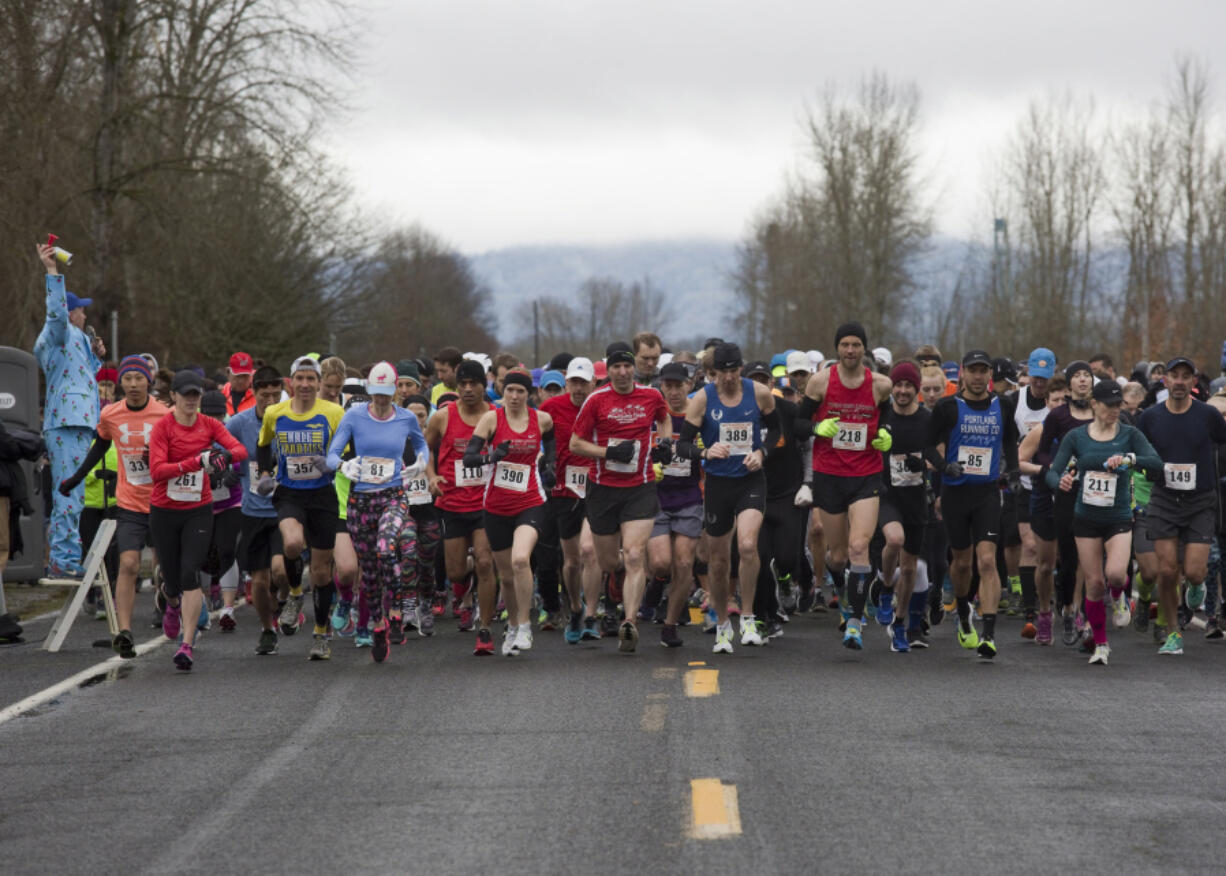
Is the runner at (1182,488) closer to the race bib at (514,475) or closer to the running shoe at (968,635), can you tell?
the running shoe at (968,635)

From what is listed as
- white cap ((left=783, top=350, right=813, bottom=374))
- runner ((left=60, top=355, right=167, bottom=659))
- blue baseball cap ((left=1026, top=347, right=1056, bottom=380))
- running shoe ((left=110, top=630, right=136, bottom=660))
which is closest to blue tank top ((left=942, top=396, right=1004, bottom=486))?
blue baseball cap ((left=1026, top=347, right=1056, bottom=380))

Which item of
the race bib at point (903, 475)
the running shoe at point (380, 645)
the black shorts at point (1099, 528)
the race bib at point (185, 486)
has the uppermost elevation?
the race bib at point (903, 475)

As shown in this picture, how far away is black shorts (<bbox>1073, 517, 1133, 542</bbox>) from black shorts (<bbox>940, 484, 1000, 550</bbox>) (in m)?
0.58

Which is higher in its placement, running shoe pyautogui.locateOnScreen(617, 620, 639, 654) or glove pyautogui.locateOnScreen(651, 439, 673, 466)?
glove pyautogui.locateOnScreen(651, 439, 673, 466)

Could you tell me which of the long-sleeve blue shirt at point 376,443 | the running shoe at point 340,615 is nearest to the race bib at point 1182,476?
the long-sleeve blue shirt at point 376,443

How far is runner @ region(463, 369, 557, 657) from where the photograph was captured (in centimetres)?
1286

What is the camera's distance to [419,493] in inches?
571

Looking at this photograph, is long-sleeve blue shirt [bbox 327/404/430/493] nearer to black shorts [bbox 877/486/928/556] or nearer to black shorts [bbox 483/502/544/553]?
black shorts [bbox 483/502/544/553]

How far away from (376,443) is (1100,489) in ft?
17.0

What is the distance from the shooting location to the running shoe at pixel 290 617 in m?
14.5

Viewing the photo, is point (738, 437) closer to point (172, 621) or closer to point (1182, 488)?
point (1182, 488)

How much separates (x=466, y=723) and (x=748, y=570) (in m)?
3.87

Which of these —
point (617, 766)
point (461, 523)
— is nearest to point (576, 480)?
point (461, 523)

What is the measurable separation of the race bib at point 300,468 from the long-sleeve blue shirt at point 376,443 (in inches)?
10.3
